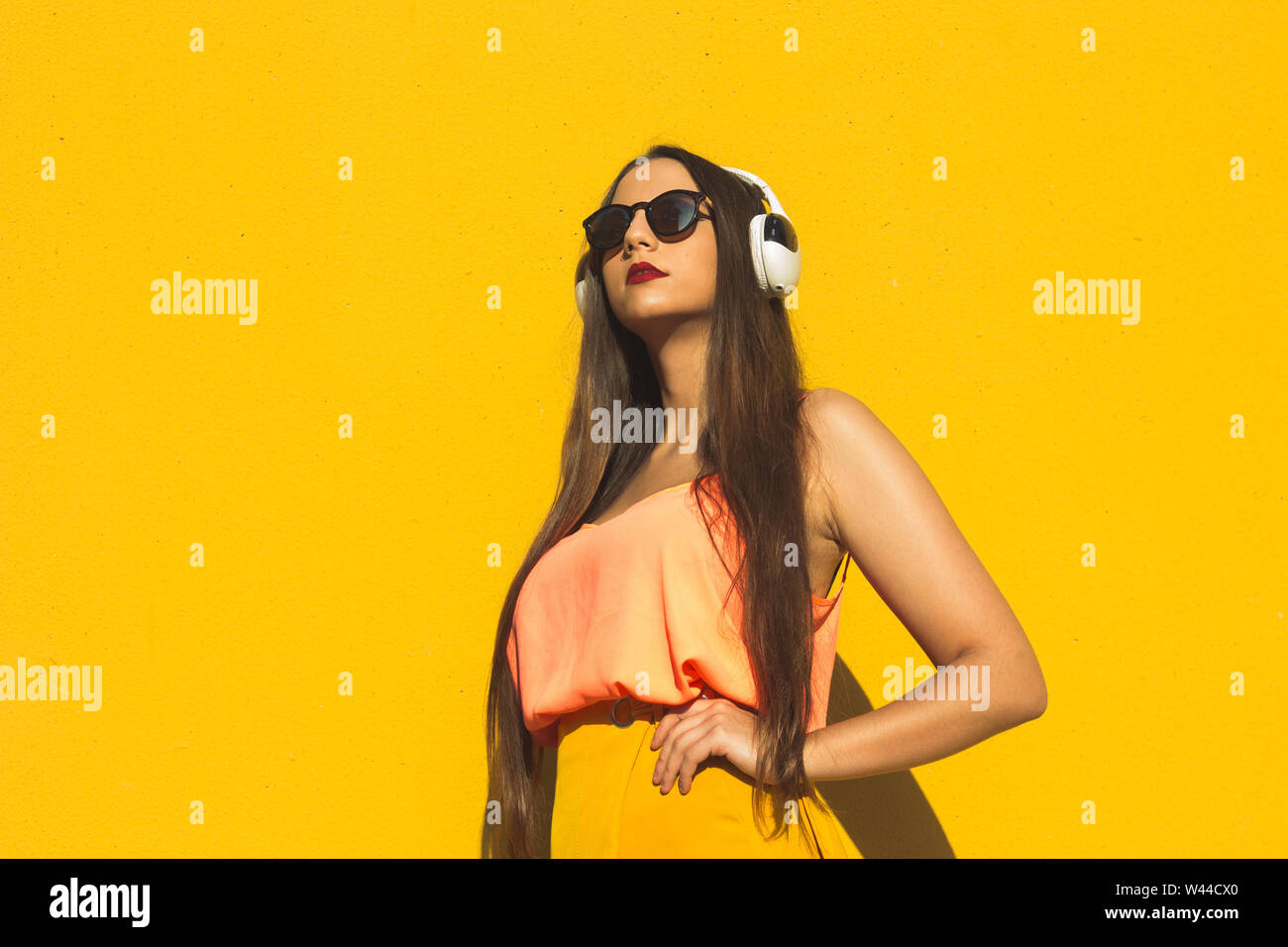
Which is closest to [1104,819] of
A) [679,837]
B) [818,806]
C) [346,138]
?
[818,806]

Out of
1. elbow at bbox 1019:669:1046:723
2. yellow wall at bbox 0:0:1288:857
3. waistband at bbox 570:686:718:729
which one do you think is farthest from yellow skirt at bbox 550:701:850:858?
yellow wall at bbox 0:0:1288:857

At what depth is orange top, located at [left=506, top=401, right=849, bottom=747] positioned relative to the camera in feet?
6.89

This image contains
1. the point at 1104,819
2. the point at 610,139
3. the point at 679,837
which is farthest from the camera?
the point at 610,139

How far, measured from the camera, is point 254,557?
10.3 ft

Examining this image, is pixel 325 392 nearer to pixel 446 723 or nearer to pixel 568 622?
pixel 446 723

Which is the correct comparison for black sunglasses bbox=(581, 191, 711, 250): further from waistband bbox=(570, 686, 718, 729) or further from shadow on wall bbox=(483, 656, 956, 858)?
shadow on wall bbox=(483, 656, 956, 858)

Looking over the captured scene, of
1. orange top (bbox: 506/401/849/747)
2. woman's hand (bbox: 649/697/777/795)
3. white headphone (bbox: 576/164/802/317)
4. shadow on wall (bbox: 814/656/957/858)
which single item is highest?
white headphone (bbox: 576/164/802/317)

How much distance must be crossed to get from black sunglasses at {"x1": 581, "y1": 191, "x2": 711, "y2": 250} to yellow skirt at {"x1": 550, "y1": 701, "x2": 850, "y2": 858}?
101 centimetres

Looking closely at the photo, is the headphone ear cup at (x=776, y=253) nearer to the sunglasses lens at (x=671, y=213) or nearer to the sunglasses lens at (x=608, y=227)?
the sunglasses lens at (x=671, y=213)

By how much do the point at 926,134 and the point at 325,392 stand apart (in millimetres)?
1858

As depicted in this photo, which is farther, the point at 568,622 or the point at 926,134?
the point at 926,134

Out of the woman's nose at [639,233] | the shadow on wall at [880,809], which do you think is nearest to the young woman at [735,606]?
the woman's nose at [639,233]

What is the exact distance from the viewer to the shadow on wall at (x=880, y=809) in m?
3.01

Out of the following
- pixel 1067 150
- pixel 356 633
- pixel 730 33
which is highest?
pixel 730 33
